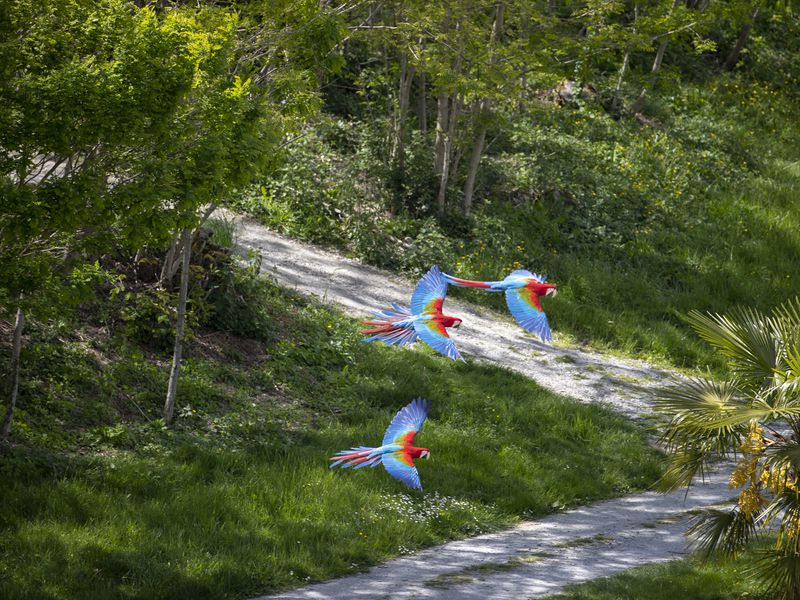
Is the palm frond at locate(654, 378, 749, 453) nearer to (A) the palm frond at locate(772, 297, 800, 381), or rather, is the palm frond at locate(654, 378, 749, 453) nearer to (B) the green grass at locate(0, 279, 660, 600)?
(A) the palm frond at locate(772, 297, 800, 381)

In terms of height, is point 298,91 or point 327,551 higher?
point 298,91

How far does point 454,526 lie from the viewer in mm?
10539

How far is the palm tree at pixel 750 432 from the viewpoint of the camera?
7.60 m

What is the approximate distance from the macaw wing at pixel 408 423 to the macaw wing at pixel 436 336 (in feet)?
4.21

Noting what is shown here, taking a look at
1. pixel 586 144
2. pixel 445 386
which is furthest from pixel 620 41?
pixel 445 386

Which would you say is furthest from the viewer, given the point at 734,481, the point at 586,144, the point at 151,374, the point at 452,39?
the point at 586,144

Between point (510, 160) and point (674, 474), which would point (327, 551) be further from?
point (510, 160)

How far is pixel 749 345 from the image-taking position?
8.33 m

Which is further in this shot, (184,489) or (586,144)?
(586,144)

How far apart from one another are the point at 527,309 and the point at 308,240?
13.4 m

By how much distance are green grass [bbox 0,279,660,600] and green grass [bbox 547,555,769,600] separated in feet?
6.20

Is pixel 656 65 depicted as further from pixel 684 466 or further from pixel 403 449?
pixel 403 449

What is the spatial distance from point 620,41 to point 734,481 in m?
14.1

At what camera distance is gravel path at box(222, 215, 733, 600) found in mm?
8953
